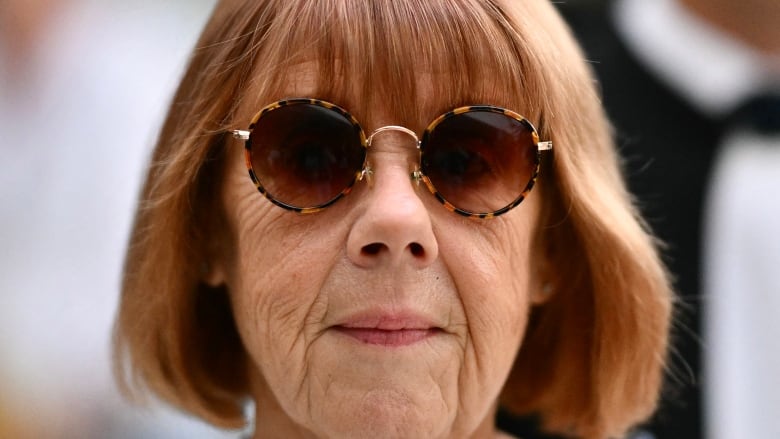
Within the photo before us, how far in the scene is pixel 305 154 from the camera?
114cm

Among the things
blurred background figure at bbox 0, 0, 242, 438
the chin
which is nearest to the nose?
the chin

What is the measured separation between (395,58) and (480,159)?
0.65ft

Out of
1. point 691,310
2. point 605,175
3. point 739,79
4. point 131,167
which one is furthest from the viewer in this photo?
point 131,167

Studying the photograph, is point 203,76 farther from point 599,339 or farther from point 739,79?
point 739,79

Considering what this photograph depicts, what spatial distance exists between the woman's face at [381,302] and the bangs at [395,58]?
0.11 feet

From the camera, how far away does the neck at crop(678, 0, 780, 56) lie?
2297 mm

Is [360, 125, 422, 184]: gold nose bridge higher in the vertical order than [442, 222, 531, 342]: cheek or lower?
higher

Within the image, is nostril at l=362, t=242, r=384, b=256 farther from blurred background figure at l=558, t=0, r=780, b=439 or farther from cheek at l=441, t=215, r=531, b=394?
blurred background figure at l=558, t=0, r=780, b=439

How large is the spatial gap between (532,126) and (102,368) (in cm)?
175

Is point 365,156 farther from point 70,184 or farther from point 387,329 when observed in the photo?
point 70,184

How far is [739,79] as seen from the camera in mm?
2365

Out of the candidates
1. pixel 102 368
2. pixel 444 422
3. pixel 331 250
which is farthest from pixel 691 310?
pixel 102 368

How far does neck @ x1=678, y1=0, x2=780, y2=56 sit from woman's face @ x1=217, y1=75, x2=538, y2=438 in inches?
58.5

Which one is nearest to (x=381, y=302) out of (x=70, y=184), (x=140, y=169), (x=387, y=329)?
(x=387, y=329)
